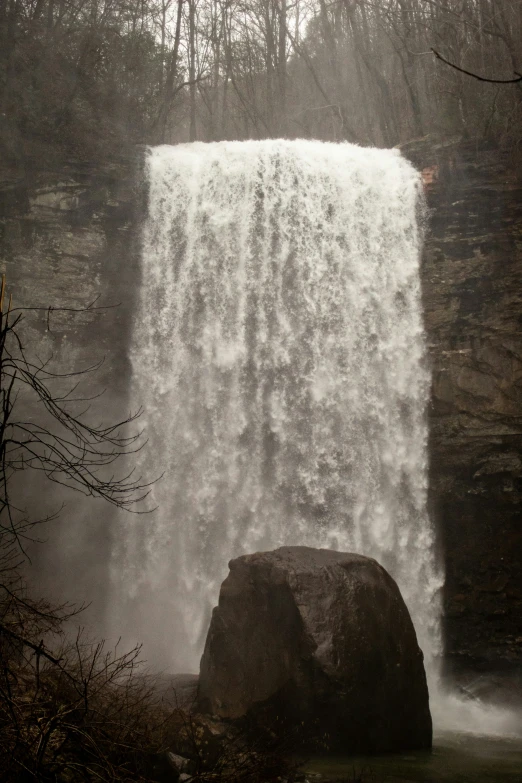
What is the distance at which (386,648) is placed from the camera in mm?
7250

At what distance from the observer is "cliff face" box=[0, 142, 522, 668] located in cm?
1148

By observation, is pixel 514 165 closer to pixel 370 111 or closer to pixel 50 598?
pixel 370 111

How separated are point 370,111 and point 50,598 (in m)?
17.1

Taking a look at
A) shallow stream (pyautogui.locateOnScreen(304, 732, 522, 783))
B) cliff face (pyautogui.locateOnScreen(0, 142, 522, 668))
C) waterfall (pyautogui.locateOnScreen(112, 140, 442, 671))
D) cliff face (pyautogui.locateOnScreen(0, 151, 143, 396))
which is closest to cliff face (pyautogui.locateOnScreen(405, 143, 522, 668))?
cliff face (pyautogui.locateOnScreen(0, 142, 522, 668))

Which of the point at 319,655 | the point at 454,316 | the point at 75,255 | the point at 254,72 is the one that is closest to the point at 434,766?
the point at 319,655

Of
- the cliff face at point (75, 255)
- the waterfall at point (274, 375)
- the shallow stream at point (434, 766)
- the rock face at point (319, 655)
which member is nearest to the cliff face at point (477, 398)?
the waterfall at point (274, 375)

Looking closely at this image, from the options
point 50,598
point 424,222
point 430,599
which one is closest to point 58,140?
point 424,222

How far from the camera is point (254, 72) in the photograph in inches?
872

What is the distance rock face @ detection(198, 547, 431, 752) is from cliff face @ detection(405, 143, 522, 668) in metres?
4.25

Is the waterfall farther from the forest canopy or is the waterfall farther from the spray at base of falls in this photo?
the forest canopy

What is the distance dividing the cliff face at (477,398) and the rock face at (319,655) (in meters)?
4.25

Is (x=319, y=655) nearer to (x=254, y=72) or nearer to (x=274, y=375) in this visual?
(x=274, y=375)

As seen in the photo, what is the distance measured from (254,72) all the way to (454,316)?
1421 cm

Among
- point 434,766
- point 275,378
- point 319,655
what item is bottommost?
point 434,766
